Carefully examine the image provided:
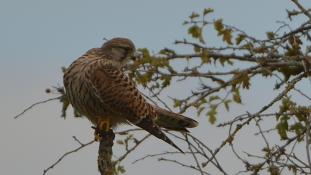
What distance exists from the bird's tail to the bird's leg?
1.77ft

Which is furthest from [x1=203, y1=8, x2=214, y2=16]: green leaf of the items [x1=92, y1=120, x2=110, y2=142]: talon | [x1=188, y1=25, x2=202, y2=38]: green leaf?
[x1=92, y1=120, x2=110, y2=142]: talon

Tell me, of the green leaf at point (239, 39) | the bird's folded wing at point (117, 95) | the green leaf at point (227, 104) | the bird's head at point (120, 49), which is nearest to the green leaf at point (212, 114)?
the green leaf at point (227, 104)

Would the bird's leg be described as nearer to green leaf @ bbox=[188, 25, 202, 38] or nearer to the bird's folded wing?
the bird's folded wing

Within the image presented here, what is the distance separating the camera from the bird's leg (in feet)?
16.3

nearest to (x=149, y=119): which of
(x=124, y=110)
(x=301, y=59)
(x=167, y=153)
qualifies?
(x=124, y=110)

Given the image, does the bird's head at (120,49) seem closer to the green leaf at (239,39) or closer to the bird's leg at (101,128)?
the bird's leg at (101,128)

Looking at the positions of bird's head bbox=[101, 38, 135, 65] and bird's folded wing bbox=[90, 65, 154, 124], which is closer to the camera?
bird's folded wing bbox=[90, 65, 154, 124]

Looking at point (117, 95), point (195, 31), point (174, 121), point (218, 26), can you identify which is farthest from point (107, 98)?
point (218, 26)

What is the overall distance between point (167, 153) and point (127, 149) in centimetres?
31

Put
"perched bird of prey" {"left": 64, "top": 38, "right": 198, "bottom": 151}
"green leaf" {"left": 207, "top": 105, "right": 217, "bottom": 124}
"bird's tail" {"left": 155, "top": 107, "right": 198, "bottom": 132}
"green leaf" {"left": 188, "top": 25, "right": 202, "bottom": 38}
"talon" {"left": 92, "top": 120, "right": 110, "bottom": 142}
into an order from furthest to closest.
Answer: "bird's tail" {"left": 155, "top": 107, "right": 198, "bottom": 132}
"perched bird of prey" {"left": 64, "top": 38, "right": 198, "bottom": 151}
"talon" {"left": 92, "top": 120, "right": 110, "bottom": 142}
"green leaf" {"left": 188, "top": 25, "right": 202, "bottom": 38}
"green leaf" {"left": 207, "top": 105, "right": 217, "bottom": 124}

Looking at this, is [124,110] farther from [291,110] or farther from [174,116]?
[291,110]

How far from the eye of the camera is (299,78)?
3.99 m

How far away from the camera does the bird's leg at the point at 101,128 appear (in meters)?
4.96

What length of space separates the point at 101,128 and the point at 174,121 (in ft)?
2.73
